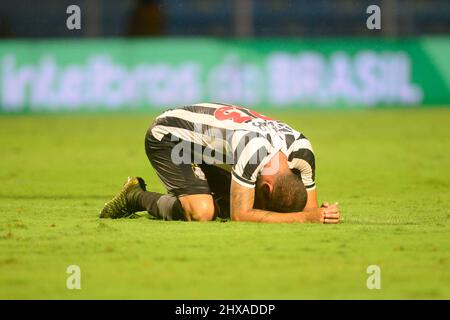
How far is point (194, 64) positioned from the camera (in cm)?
2392

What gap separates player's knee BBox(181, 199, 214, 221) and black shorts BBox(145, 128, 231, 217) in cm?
10

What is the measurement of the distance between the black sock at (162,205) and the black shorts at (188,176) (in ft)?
0.30

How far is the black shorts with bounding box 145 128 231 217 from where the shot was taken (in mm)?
9398

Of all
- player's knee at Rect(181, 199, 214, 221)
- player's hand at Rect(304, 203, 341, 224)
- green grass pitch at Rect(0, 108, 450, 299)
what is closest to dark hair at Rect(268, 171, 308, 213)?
player's hand at Rect(304, 203, 341, 224)

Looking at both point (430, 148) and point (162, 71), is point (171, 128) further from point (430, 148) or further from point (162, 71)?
point (162, 71)

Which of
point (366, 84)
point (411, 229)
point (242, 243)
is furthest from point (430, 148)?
point (242, 243)

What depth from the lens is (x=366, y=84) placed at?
78.5ft

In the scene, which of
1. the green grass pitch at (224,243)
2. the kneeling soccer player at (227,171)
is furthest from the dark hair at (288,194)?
the green grass pitch at (224,243)

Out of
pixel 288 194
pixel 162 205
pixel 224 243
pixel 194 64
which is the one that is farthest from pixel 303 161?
pixel 194 64

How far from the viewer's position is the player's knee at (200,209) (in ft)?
30.5

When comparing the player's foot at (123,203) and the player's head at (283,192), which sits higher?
the player's head at (283,192)

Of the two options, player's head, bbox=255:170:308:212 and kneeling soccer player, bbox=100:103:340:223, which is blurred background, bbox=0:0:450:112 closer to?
kneeling soccer player, bbox=100:103:340:223

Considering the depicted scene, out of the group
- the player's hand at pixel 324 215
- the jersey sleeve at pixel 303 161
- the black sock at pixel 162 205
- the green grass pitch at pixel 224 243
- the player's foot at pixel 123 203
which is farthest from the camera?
the player's foot at pixel 123 203

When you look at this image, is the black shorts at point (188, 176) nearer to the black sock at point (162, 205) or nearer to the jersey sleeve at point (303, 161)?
the black sock at point (162, 205)
